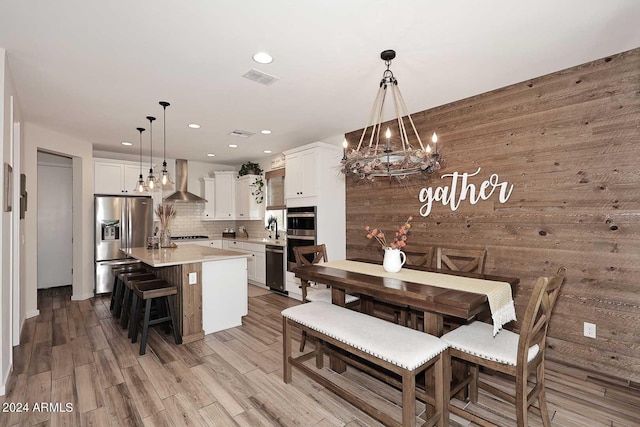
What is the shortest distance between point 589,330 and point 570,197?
3.86 feet

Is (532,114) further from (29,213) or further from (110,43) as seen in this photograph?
(29,213)

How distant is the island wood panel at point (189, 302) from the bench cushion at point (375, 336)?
144cm

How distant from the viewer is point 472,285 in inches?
90.1

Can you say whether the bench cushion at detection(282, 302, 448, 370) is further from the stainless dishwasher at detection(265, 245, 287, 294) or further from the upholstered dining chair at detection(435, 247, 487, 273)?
the stainless dishwasher at detection(265, 245, 287, 294)

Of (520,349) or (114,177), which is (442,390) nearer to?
(520,349)

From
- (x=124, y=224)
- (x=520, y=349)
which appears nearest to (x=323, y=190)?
(x=520, y=349)

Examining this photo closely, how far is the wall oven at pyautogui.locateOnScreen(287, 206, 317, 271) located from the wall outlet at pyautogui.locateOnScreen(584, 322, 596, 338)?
3.17 m

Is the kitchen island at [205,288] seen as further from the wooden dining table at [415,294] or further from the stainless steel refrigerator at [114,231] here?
the stainless steel refrigerator at [114,231]

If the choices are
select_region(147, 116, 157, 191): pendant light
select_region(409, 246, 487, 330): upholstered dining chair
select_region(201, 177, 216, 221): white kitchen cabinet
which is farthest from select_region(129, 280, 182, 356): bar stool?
select_region(201, 177, 216, 221): white kitchen cabinet

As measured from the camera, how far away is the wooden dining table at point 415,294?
1.91m

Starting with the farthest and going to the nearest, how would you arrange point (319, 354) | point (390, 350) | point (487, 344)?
1. point (319, 354)
2. point (487, 344)
3. point (390, 350)

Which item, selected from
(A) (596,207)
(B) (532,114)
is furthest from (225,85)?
(A) (596,207)

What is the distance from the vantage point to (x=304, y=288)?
3.31m

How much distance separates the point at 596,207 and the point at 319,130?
333 cm
